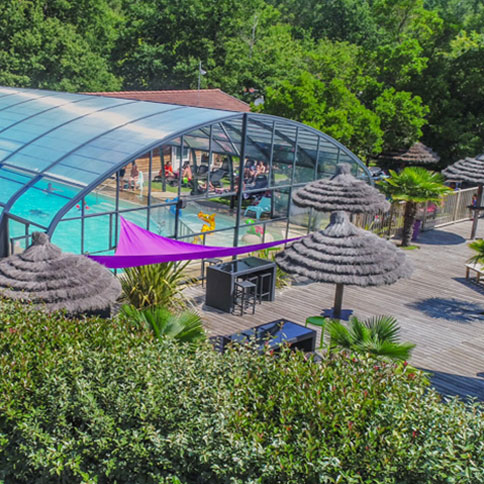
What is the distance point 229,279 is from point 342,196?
4.03m

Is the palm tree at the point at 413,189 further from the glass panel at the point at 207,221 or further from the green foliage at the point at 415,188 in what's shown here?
the glass panel at the point at 207,221

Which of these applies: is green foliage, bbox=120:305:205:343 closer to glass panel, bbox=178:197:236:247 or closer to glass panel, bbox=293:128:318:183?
glass panel, bbox=178:197:236:247

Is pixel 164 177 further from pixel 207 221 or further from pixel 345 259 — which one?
pixel 345 259

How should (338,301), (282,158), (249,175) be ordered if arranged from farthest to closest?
(282,158), (249,175), (338,301)

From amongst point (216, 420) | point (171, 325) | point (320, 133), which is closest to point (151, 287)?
point (171, 325)

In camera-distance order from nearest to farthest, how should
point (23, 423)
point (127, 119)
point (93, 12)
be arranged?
1. point (23, 423)
2. point (127, 119)
3. point (93, 12)

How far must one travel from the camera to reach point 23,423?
20.1ft

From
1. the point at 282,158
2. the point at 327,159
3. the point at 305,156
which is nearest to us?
the point at 282,158

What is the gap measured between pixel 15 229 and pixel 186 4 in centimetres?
3131

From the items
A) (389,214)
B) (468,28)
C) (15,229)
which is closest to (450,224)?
(389,214)

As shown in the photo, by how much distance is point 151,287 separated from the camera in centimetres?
1353

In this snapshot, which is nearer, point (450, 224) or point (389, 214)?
point (389, 214)

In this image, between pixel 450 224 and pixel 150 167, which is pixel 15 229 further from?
pixel 450 224

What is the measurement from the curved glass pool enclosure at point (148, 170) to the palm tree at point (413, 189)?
1774 mm
